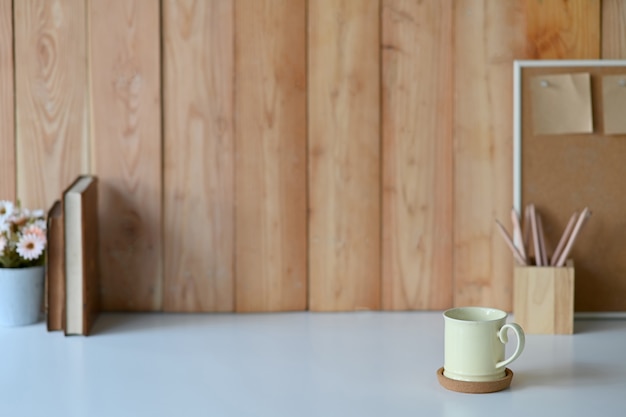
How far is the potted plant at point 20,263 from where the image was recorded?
1280mm

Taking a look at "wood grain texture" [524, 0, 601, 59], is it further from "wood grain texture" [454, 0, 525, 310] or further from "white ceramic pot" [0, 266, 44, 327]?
"white ceramic pot" [0, 266, 44, 327]

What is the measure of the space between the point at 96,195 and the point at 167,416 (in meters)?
0.52

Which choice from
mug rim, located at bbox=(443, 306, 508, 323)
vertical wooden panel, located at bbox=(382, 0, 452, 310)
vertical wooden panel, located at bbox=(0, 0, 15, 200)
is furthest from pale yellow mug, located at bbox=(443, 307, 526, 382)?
vertical wooden panel, located at bbox=(0, 0, 15, 200)

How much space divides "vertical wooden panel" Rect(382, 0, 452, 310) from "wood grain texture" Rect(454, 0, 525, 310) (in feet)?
0.06

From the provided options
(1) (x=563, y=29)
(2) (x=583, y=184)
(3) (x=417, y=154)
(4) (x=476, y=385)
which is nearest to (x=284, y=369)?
(4) (x=476, y=385)

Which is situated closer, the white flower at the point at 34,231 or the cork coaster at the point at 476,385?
the cork coaster at the point at 476,385

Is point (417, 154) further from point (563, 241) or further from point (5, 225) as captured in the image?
point (5, 225)

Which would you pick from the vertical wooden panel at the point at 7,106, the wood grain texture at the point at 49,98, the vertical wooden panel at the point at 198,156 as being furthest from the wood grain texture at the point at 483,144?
the vertical wooden panel at the point at 7,106

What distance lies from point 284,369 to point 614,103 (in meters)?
0.67

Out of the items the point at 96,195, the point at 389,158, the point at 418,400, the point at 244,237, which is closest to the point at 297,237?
the point at 244,237

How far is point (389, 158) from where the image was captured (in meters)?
1.39

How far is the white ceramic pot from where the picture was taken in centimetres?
129

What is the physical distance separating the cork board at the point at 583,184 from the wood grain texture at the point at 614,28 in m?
0.05

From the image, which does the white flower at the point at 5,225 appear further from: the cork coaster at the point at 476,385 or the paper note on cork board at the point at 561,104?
the paper note on cork board at the point at 561,104
